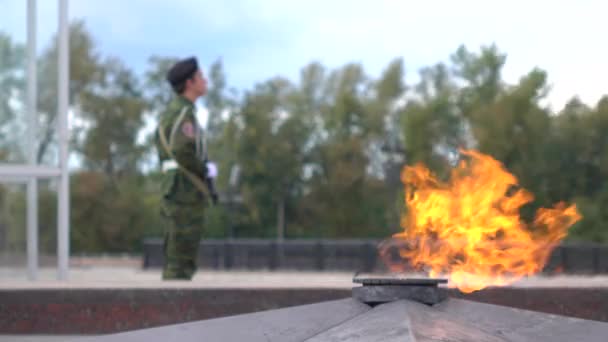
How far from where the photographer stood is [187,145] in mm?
11344

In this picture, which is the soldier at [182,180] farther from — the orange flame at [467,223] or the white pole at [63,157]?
the orange flame at [467,223]

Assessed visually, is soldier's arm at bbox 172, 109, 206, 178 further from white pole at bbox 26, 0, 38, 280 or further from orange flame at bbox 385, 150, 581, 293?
orange flame at bbox 385, 150, 581, 293

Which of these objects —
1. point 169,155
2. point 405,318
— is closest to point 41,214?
point 169,155

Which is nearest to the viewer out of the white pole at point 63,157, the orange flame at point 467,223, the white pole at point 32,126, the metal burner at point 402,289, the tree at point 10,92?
the metal burner at point 402,289

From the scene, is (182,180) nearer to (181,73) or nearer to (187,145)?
(187,145)

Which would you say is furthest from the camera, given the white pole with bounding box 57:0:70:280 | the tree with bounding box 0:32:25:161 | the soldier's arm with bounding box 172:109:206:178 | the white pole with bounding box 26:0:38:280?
the white pole with bounding box 26:0:38:280

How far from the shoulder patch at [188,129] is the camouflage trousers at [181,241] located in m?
0.83

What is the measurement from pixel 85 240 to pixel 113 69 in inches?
384

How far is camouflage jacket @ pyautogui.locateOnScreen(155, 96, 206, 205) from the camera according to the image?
11344 mm

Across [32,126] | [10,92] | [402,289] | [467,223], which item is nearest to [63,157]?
[32,126]

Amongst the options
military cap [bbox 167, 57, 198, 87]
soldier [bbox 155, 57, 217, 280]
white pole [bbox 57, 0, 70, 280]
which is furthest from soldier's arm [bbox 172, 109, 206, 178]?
white pole [bbox 57, 0, 70, 280]

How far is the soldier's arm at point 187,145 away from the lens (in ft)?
37.1

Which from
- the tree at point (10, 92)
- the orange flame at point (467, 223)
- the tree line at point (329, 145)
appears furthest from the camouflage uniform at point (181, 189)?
the tree line at point (329, 145)

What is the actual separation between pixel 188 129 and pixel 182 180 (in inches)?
22.9
